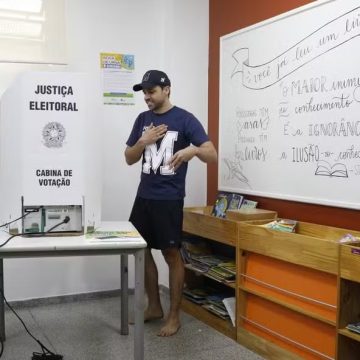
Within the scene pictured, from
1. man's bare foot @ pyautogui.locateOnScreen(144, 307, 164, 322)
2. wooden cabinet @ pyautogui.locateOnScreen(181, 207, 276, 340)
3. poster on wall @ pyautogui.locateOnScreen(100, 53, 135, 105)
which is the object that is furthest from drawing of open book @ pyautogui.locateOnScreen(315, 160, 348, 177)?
poster on wall @ pyautogui.locateOnScreen(100, 53, 135, 105)

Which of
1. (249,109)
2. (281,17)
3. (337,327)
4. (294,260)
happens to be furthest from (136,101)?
(337,327)

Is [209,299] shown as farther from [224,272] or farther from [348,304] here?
[348,304]

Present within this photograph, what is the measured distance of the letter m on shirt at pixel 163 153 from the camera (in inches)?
110

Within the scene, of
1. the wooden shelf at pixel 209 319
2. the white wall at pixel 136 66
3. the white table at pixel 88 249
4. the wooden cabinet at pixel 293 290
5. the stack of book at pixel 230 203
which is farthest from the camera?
the white wall at pixel 136 66

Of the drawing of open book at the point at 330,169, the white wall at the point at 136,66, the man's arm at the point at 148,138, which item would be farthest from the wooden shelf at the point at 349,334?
the white wall at the point at 136,66

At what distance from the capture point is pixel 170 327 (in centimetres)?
287

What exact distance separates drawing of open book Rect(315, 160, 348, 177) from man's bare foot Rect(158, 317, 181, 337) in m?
1.20

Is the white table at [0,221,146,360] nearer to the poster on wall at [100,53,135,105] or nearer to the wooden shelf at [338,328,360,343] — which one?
the wooden shelf at [338,328,360,343]

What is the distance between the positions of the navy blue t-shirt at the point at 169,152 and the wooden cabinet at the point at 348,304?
106 centimetres

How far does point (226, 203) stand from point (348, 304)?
1.20 meters

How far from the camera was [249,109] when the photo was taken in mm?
3105

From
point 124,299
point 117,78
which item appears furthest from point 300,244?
point 117,78

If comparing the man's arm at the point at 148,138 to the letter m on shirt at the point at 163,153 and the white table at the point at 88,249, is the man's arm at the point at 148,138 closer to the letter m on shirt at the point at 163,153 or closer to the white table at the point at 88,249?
the letter m on shirt at the point at 163,153

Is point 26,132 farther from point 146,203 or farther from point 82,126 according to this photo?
point 146,203
